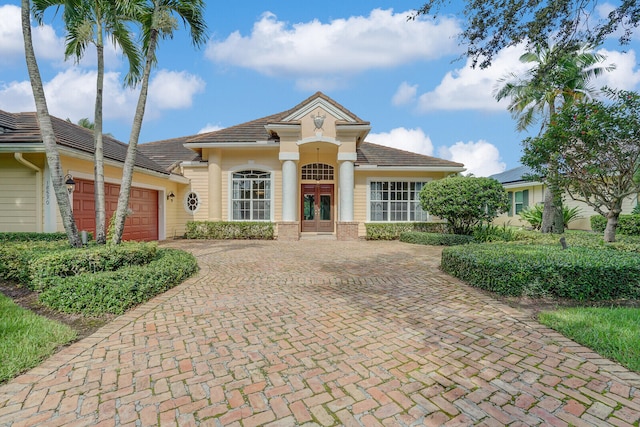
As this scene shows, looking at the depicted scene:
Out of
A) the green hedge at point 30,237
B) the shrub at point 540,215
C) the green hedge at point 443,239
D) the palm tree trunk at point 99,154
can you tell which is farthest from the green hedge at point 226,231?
the shrub at point 540,215

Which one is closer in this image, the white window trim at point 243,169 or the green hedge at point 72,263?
the green hedge at point 72,263

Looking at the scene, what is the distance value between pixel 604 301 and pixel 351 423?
16.9ft

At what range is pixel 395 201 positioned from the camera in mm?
15680

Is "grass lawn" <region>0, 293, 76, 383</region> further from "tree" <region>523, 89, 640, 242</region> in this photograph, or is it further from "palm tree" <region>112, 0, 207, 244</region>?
"tree" <region>523, 89, 640, 242</region>

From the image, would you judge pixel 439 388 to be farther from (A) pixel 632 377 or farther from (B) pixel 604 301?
(B) pixel 604 301

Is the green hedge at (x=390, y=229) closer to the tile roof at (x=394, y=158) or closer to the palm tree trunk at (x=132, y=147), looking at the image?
the tile roof at (x=394, y=158)

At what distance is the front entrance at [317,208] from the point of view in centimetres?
1561

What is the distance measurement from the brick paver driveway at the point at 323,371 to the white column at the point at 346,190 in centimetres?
942

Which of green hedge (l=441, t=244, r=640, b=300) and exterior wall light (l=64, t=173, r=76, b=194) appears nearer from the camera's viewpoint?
green hedge (l=441, t=244, r=640, b=300)

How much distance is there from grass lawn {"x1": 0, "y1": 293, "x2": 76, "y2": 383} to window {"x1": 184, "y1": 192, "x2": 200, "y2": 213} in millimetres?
10743

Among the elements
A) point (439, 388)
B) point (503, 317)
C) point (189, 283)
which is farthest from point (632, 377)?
point (189, 283)

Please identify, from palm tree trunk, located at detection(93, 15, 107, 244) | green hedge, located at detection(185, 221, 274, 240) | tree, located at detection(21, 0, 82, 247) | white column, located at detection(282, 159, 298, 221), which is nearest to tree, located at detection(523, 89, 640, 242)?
white column, located at detection(282, 159, 298, 221)

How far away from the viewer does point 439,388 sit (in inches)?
101

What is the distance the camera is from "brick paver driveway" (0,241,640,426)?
2.25 metres
